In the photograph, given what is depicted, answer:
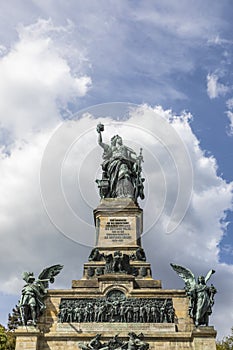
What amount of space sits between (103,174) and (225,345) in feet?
73.4

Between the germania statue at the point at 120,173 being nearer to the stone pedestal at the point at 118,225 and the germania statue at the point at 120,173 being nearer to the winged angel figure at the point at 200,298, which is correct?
the stone pedestal at the point at 118,225

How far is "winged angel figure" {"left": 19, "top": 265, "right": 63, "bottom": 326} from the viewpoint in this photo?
27.1 metres

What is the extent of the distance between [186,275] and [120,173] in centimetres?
1059

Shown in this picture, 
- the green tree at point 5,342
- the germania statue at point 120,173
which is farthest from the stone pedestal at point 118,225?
the green tree at point 5,342

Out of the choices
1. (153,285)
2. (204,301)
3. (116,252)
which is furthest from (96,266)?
(204,301)

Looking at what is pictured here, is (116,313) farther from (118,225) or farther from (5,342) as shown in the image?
(5,342)

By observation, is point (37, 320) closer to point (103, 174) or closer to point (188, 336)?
point (188, 336)

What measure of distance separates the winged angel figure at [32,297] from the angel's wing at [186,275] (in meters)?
7.83

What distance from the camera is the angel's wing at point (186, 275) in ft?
92.6

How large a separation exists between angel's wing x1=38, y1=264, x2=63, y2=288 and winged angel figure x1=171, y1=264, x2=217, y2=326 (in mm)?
7910

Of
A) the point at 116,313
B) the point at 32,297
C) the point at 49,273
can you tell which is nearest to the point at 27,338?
the point at 32,297

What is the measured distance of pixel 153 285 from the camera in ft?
96.8

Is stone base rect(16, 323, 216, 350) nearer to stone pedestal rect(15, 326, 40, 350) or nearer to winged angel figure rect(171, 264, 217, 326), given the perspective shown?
stone pedestal rect(15, 326, 40, 350)

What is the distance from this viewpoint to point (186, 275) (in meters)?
28.9
